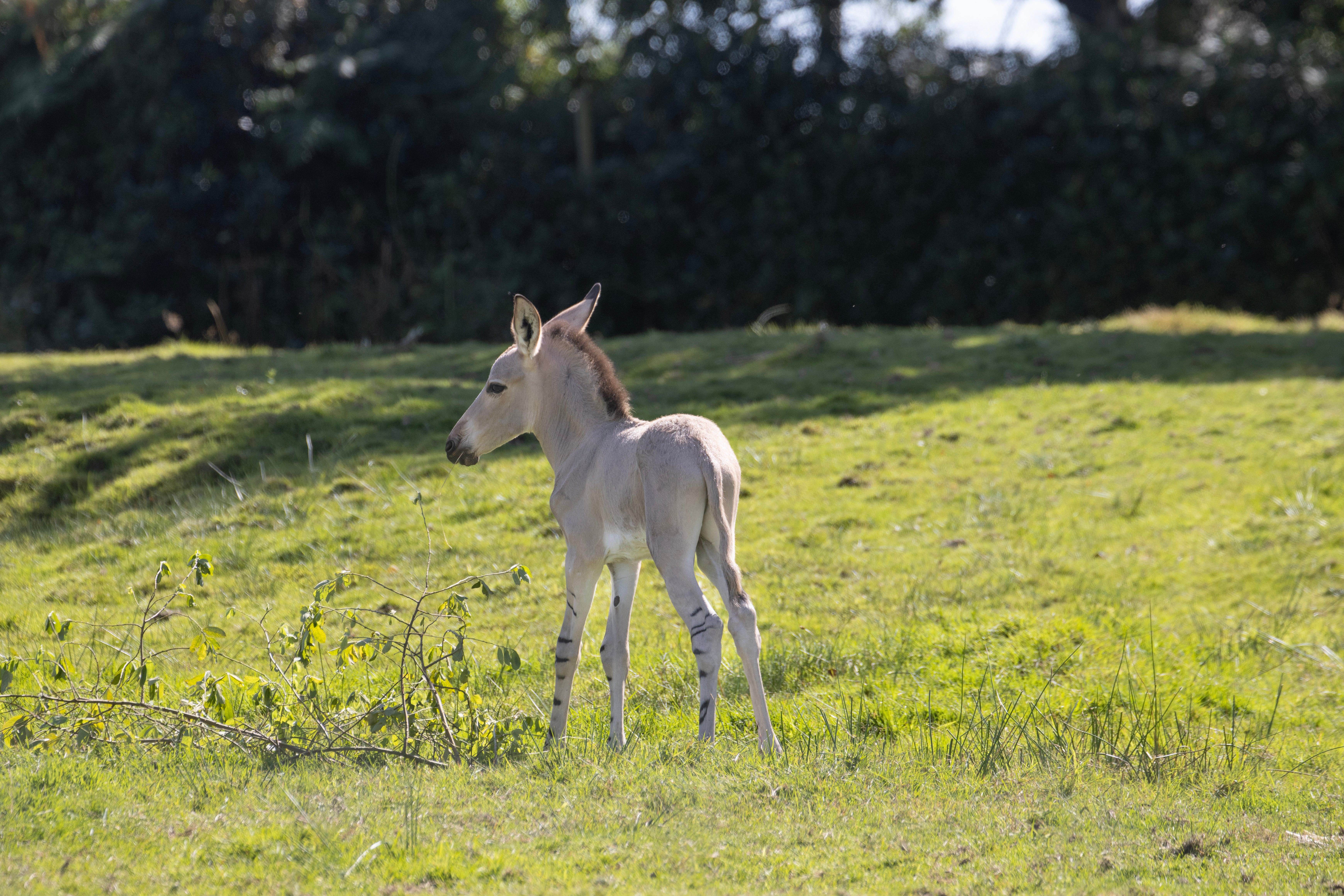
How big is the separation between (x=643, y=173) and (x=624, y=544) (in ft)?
68.4

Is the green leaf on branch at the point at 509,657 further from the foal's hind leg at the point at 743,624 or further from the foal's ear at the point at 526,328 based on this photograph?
the foal's ear at the point at 526,328

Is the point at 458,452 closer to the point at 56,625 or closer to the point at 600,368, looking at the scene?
the point at 600,368

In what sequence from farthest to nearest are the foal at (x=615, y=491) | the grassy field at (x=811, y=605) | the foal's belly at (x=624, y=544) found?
the foal's belly at (x=624, y=544) < the foal at (x=615, y=491) < the grassy field at (x=811, y=605)

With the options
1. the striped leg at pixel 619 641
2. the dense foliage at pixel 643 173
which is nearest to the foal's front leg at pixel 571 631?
the striped leg at pixel 619 641

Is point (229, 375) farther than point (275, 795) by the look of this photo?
Yes

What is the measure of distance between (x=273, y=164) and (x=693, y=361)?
14325 mm

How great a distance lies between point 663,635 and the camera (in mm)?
7973

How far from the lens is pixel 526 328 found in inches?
236

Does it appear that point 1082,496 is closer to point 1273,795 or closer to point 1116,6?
point 1273,795

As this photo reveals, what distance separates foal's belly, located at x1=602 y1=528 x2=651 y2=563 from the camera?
573 centimetres

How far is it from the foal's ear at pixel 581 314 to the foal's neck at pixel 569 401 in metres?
0.24

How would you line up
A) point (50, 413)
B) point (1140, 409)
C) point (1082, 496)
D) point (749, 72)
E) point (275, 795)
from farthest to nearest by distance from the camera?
point (749, 72), point (1140, 409), point (50, 413), point (1082, 496), point (275, 795)

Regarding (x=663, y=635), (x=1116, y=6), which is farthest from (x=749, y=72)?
(x=663, y=635)

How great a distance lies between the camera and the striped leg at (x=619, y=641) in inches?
232
